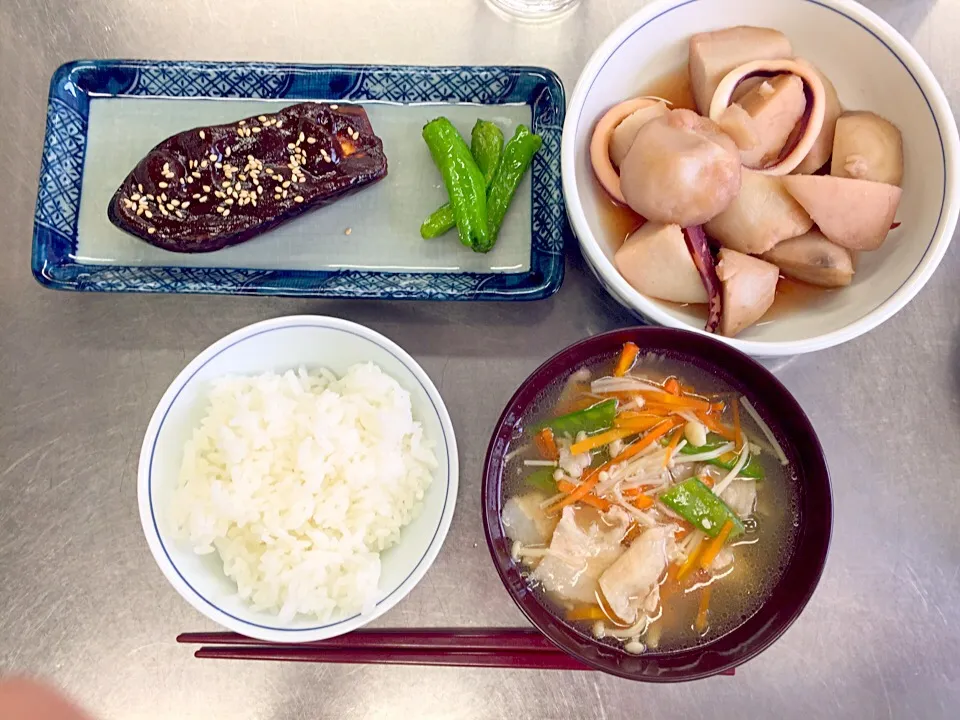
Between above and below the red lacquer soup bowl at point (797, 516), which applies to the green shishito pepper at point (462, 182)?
above

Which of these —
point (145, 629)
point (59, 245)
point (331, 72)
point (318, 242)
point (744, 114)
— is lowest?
point (145, 629)

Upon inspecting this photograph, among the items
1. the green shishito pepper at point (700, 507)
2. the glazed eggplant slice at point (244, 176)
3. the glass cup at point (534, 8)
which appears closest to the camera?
the green shishito pepper at point (700, 507)

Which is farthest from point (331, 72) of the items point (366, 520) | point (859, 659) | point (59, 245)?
point (859, 659)

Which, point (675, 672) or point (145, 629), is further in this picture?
point (145, 629)

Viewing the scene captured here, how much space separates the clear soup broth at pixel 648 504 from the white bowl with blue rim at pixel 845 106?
0.21 meters

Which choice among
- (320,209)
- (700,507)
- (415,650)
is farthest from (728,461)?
(320,209)

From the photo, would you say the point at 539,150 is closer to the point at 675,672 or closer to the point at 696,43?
the point at 696,43

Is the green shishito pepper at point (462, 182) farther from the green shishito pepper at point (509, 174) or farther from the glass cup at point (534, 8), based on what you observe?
the glass cup at point (534, 8)

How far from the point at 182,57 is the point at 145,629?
1.85 m

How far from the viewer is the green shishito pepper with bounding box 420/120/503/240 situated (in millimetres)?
2141

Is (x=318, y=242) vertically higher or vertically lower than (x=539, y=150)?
lower

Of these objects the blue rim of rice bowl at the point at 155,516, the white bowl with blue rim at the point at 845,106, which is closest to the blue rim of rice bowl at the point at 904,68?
the white bowl with blue rim at the point at 845,106

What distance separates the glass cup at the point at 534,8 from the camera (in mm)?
2434

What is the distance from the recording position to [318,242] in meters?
2.20
